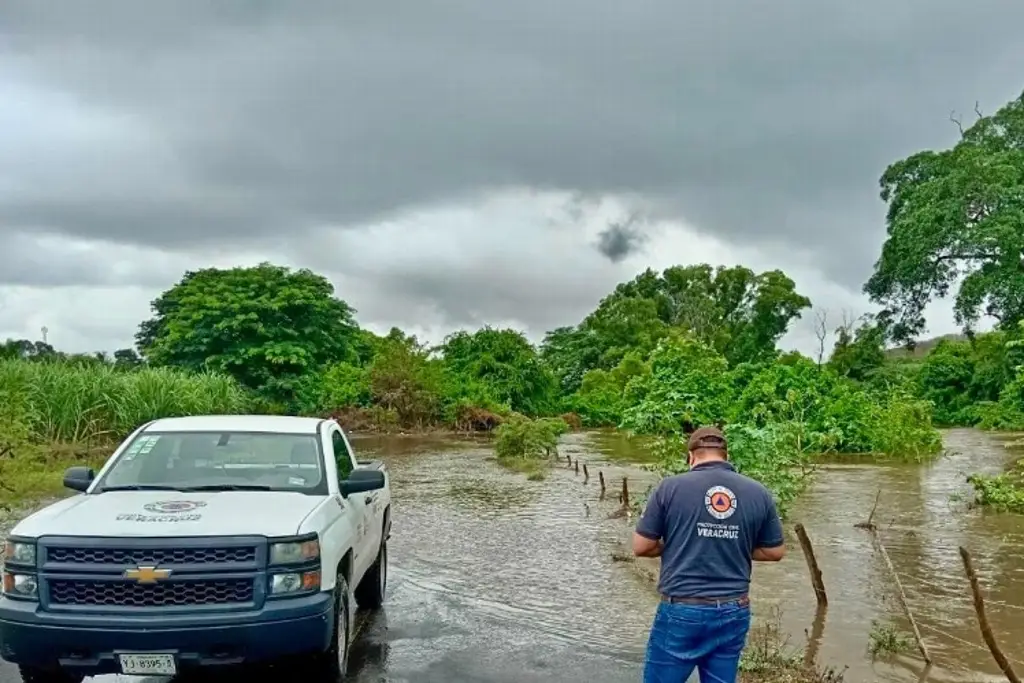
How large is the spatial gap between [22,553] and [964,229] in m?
37.5

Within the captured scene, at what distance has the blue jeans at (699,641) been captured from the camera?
4734 mm

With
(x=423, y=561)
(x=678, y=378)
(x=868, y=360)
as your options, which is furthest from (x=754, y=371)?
(x=868, y=360)

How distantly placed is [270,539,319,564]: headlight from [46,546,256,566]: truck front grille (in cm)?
29

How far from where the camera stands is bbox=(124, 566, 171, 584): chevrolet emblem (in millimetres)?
5461

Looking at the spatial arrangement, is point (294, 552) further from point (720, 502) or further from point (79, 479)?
point (720, 502)

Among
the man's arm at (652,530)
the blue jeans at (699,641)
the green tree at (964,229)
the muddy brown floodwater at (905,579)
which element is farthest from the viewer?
the green tree at (964,229)

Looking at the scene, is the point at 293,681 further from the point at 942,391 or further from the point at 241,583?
the point at 942,391

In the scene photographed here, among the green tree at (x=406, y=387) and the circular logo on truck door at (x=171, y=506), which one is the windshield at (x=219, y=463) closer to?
the circular logo on truck door at (x=171, y=506)

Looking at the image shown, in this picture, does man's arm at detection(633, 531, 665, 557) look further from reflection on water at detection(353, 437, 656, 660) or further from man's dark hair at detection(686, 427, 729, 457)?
reflection on water at detection(353, 437, 656, 660)

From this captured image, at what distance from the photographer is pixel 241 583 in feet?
18.5

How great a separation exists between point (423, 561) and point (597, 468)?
13268mm

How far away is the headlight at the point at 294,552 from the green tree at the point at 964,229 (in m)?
34.9

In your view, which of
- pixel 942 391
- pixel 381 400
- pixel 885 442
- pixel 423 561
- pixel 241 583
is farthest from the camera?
pixel 942 391

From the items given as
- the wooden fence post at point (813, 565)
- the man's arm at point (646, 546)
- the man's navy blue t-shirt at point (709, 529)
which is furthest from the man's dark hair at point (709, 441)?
the wooden fence post at point (813, 565)
